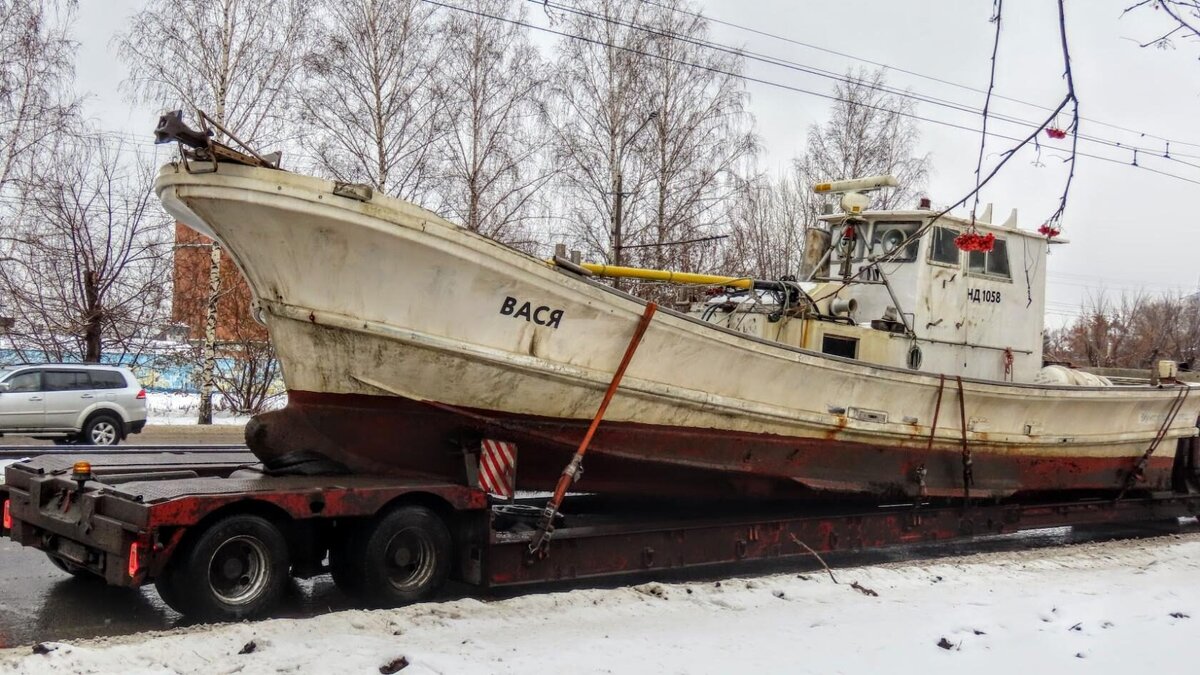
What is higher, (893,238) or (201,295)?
(201,295)

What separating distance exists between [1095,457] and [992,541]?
4.61 feet

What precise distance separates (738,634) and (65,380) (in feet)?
46.2

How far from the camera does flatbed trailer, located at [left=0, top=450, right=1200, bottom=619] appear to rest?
563 cm

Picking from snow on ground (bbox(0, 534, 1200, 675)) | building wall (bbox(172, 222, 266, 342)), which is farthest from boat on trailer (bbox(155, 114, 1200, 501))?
building wall (bbox(172, 222, 266, 342))

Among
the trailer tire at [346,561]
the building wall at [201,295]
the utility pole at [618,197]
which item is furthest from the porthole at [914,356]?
the building wall at [201,295]

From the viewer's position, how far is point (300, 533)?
623cm

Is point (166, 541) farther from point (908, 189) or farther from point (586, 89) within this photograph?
point (908, 189)

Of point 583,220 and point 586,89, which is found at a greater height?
point 586,89

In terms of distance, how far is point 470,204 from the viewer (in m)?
22.8

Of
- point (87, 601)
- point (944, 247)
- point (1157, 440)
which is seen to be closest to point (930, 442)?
point (944, 247)

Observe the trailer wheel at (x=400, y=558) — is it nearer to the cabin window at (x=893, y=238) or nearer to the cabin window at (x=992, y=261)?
the cabin window at (x=893, y=238)

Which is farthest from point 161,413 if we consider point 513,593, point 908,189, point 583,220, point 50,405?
point 908,189

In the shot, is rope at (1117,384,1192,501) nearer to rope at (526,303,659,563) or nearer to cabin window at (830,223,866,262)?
cabin window at (830,223,866,262)

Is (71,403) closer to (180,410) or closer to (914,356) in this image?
(180,410)
